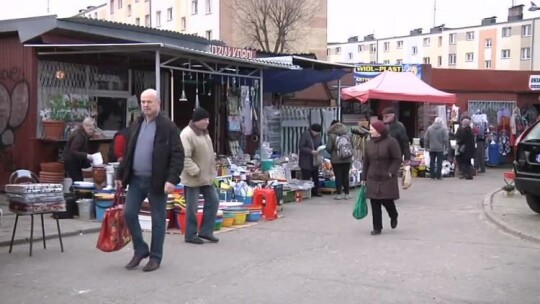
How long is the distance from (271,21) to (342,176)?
38383mm

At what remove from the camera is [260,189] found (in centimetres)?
1082

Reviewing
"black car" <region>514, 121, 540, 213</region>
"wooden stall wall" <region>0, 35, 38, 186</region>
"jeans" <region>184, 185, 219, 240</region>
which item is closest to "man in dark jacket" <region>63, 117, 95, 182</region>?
"wooden stall wall" <region>0, 35, 38, 186</region>

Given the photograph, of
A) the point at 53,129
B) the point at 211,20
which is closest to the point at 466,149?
the point at 53,129

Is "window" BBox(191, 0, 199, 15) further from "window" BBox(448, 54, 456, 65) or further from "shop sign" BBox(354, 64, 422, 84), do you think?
"shop sign" BBox(354, 64, 422, 84)

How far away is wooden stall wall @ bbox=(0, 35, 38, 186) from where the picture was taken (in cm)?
1176

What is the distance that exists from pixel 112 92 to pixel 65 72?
50.6 inches

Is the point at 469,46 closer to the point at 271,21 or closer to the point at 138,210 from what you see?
the point at 271,21

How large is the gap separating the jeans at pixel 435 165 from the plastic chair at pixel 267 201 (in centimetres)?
827

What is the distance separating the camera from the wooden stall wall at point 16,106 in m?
11.8

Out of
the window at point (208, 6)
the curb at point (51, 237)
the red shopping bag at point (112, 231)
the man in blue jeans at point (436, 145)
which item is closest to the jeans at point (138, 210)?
the red shopping bag at point (112, 231)

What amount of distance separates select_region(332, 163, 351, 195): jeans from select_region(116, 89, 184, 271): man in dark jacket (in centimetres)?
682

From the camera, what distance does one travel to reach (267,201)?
10.8 m

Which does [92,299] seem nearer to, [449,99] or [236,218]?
[236,218]

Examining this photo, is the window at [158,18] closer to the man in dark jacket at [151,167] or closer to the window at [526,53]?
the window at [526,53]
